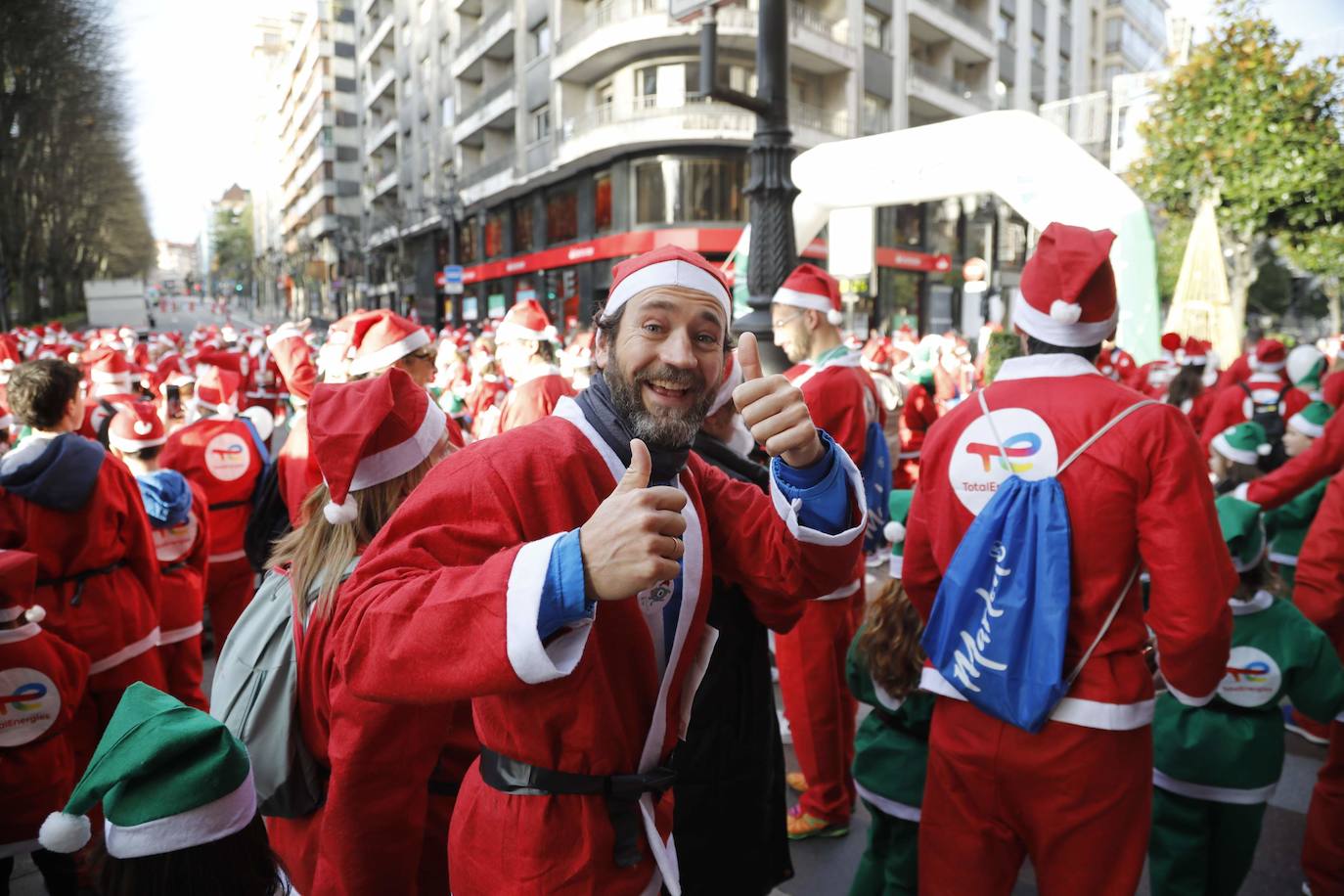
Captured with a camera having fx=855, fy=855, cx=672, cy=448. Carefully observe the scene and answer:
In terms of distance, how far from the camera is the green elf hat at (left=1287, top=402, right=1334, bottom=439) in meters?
5.75

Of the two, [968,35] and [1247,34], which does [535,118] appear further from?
[1247,34]

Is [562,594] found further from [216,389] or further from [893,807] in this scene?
[216,389]

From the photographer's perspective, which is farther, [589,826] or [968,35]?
[968,35]

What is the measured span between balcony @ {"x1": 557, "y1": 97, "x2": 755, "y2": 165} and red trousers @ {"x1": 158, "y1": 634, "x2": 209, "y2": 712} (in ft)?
79.5

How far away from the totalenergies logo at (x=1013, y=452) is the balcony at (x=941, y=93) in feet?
108

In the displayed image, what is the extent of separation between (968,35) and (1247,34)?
20.2 metres

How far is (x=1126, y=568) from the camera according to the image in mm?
2260

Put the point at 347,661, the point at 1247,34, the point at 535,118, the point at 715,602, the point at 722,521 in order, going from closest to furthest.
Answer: the point at 347,661 < the point at 722,521 < the point at 715,602 < the point at 1247,34 < the point at 535,118

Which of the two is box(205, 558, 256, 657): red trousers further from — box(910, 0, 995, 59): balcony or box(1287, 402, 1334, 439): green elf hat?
box(910, 0, 995, 59): balcony

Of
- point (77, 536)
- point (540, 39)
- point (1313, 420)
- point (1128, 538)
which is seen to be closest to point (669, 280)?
point (1128, 538)

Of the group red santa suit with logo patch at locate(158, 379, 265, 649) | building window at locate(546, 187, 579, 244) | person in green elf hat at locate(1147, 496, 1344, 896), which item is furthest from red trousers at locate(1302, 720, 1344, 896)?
building window at locate(546, 187, 579, 244)

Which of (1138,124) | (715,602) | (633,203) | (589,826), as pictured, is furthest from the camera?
(633,203)

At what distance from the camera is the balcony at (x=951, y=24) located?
1249 inches

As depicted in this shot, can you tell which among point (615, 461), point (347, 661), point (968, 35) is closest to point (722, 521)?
point (615, 461)
